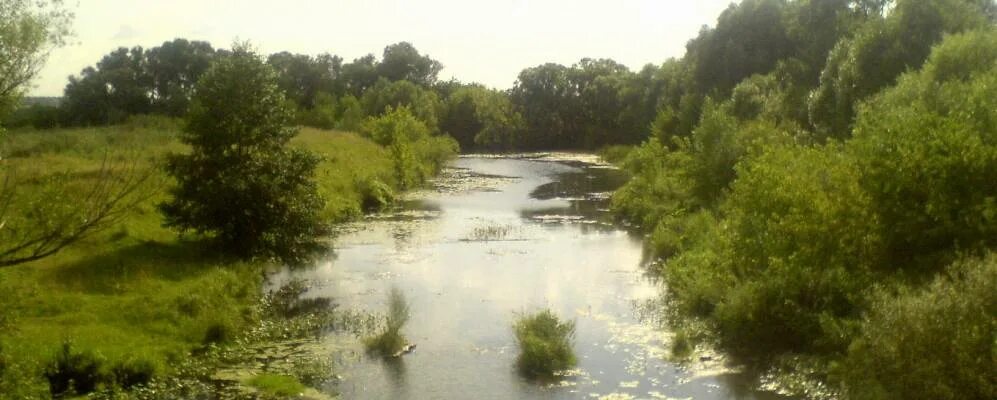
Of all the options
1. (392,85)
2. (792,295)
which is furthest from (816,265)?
(392,85)

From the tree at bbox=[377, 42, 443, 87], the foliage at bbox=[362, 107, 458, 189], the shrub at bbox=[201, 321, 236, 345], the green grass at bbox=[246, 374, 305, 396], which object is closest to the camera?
the green grass at bbox=[246, 374, 305, 396]

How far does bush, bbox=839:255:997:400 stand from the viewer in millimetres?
13414

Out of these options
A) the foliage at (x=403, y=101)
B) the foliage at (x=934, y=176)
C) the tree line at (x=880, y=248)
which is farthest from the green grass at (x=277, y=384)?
the foliage at (x=403, y=101)

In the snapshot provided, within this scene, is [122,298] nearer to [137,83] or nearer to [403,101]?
[137,83]

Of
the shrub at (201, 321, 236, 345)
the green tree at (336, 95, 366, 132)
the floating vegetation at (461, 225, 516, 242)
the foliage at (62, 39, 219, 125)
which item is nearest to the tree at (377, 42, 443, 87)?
the green tree at (336, 95, 366, 132)

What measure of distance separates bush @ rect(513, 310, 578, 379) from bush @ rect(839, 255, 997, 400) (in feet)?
21.9

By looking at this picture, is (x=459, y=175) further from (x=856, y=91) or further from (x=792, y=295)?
(x=792, y=295)

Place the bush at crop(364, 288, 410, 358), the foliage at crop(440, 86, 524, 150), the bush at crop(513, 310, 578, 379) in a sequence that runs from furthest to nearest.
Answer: the foliage at crop(440, 86, 524, 150) < the bush at crop(364, 288, 410, 358) < the bush at crop(513, 310, 578, 379)

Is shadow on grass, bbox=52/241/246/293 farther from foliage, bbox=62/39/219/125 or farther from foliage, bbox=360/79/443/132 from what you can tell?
foliage, bbox=360/79/443/132

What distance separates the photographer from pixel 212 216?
26375 mm

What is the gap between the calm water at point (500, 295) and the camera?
59.8 ft

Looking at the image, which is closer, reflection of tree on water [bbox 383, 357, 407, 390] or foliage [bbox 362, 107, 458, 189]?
reflection of tree on water [bbox 383, 357, 407, 390]

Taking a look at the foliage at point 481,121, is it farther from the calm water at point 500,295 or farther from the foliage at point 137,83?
the calm water at point 500,295

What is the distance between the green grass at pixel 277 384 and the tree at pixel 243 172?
8853 millimetres
